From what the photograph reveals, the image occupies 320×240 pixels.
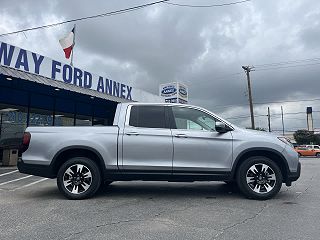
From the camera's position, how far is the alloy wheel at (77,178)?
6.57 metres

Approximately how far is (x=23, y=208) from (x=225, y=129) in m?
3.99

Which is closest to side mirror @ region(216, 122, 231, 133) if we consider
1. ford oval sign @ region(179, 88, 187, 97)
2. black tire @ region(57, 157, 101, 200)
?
black tire @ region(57, 157, 101, 200)

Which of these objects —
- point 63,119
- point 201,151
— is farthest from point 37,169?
point 63,119

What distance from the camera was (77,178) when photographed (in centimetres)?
661

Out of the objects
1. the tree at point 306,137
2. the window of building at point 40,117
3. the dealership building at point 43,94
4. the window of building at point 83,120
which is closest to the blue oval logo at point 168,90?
the dealership building at point 43,94

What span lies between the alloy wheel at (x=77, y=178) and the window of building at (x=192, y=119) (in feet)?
6.48

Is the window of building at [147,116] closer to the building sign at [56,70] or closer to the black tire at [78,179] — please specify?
the black tire at [78,179]

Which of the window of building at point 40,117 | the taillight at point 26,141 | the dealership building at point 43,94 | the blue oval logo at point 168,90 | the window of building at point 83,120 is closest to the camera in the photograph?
the taillight at point 26,141

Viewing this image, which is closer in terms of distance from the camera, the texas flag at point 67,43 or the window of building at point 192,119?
the window of building at point 192,119

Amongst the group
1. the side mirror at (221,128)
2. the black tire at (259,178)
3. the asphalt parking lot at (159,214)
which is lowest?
the asphalt parking lot at (159,214)

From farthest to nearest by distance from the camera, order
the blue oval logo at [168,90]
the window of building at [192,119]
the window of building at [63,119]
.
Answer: the blue oval logo at [168,90]
the window of building at [63,119]
the window of building at [192,119]

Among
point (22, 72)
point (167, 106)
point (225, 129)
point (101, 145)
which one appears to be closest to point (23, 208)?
point (101, 145)

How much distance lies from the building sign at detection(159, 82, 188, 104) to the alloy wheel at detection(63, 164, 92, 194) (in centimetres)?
2231

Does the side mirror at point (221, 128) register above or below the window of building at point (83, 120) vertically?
below
